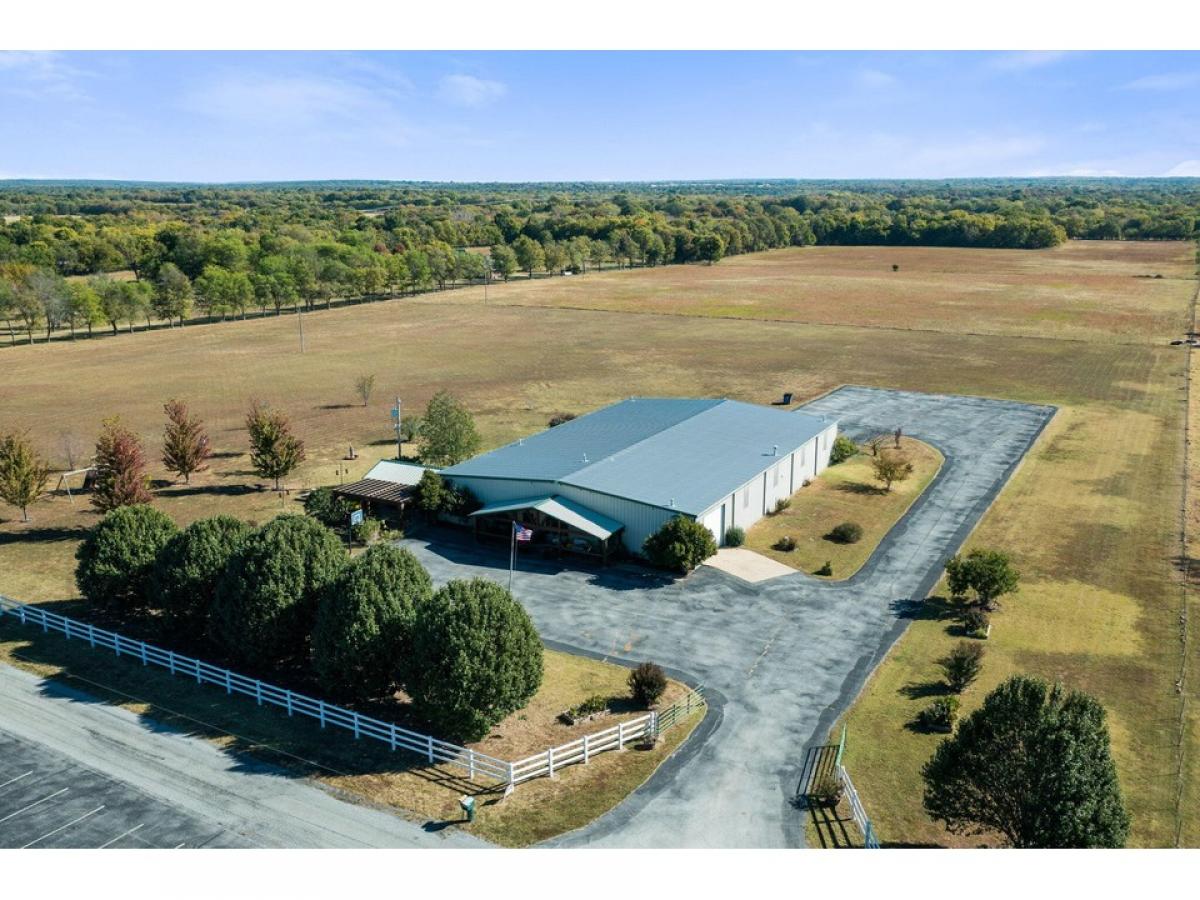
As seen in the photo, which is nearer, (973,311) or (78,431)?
(78,431)

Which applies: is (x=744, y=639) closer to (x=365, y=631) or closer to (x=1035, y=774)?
(x=1035, y=774)

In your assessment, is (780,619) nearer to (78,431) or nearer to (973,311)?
(78,431)

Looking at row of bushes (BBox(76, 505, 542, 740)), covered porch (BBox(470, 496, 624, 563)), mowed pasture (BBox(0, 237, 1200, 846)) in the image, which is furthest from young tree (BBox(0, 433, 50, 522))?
covered porch (BBox(470, 496, 624, 563))

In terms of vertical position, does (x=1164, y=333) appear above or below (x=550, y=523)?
above

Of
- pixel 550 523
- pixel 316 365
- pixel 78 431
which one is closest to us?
pixel 550 523

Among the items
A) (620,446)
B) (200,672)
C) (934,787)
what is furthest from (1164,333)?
(200,672)

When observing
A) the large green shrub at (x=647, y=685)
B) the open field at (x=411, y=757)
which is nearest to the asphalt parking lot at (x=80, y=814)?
the open field at (x=411, y=757)

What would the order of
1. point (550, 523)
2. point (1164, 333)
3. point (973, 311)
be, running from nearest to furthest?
point (550, 523)
point (1164, 333)
point (973, 311)

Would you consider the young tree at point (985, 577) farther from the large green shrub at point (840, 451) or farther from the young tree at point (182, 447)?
the young tree at point (182, 447)
